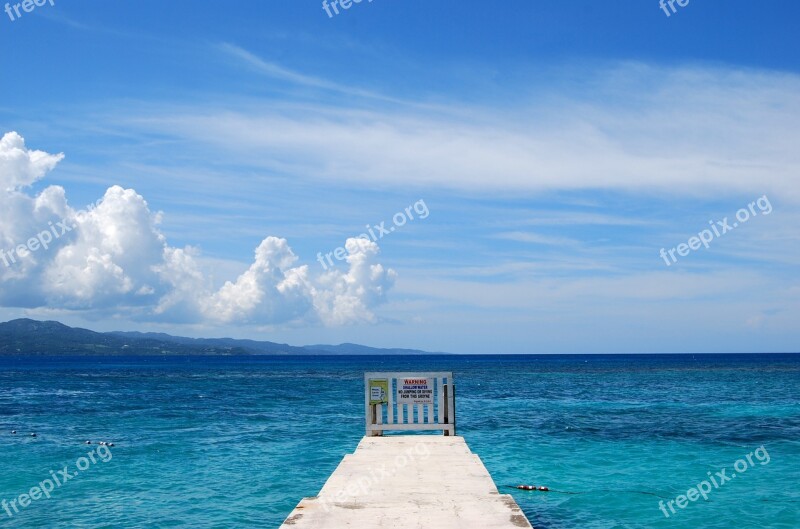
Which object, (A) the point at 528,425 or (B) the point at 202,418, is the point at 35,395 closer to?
(B) the point at 202,418

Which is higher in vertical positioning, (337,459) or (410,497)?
(410,497)

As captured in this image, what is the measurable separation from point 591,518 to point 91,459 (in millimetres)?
15278

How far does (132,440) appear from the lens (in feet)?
89.8

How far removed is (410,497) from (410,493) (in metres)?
0.27

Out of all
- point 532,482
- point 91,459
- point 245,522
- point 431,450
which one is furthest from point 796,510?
point 91,459

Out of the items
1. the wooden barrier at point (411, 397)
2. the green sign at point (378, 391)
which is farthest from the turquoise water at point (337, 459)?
the green sign at point (378, 391)

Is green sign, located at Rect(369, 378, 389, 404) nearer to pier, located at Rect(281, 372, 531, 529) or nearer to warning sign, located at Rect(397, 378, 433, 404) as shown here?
warning sign, located at Rect(397, 378, 433, 404)

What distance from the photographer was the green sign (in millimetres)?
18188

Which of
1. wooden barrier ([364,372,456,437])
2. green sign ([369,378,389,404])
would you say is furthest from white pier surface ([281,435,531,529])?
green sign ([369,378,389,404])

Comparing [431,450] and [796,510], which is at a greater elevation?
[431,450]

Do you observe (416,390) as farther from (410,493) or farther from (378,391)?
(410,493)

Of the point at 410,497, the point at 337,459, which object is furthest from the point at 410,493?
the point at 337,459

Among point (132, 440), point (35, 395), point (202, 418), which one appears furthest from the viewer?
point (35, 395)

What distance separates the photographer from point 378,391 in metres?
18.3
